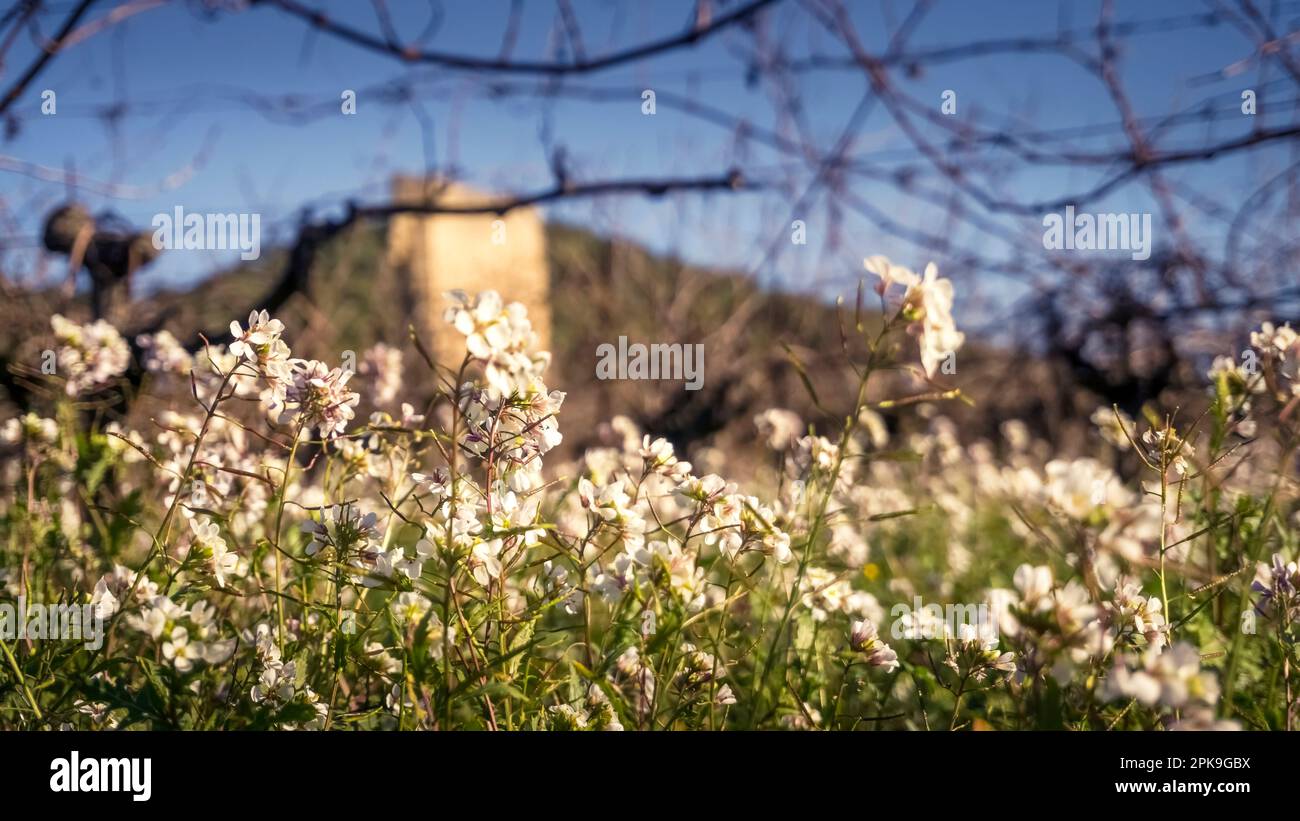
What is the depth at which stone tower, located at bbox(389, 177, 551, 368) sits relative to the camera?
550 cm

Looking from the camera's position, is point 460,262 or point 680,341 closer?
point 680,341

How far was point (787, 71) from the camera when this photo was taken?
2639mm

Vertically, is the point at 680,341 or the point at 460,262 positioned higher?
the point at 460,262

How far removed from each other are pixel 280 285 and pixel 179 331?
1.06 ft

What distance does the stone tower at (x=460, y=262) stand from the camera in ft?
18.1

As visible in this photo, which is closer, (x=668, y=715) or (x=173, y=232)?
(x=668, y=715)

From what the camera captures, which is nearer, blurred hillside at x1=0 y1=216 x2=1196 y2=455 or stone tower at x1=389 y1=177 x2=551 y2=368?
blurred hillside at x1=0 y1=216 x2=1196 y2=455

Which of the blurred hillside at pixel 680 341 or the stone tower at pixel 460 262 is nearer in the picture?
the blurred hillside at pixel 680 341

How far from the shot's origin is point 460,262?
21.9 ft
